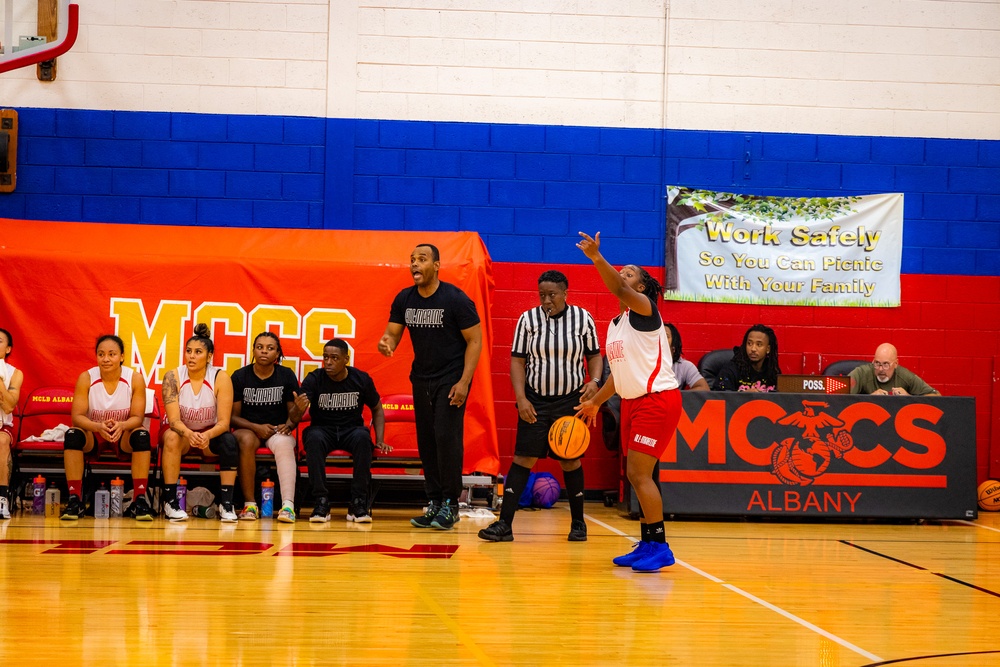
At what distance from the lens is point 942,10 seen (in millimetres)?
9742

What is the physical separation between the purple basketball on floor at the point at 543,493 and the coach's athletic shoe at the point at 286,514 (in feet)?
7.45

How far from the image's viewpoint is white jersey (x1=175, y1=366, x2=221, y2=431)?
748 centimetres

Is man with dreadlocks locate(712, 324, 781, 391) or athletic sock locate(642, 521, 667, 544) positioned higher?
man with dreadlocks locate(712, 324, 781, 391)

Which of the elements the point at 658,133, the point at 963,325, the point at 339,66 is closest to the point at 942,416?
the point at 963,325

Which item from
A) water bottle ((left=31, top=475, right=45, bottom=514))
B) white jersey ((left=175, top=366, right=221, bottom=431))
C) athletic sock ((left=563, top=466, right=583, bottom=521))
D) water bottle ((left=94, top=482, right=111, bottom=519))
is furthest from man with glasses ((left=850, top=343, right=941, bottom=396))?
water bottle ((left=31, top=475, right=45, bottom=514))

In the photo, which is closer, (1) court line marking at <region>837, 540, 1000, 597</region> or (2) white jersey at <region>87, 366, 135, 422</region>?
(1) court line marking at <region>837, 540, 1000, 597</region>

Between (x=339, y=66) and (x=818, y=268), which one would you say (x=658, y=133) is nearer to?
(x=818, y=268)

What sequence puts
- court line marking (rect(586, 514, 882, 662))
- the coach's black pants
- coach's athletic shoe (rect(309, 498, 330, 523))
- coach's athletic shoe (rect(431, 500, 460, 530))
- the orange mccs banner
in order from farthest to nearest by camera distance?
the orange mccs banner, coach's athletic shoe (rect(309, 498, 330, 523)), coach's athletic shoe (rect(431, 500, 460, 530)), the coach's black pants, court line marking (rect(586, 514, 882, 662))

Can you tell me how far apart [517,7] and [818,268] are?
365cm

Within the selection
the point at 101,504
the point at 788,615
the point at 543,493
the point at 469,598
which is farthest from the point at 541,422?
the point at 101,504

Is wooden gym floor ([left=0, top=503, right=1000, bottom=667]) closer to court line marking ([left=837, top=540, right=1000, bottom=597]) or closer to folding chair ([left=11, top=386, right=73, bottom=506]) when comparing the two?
court line marking ([left=837, top=540, right=1000, bottom=597])

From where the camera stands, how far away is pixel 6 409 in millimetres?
7352

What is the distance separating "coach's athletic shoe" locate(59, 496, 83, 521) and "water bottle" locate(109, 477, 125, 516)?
0.84 feet

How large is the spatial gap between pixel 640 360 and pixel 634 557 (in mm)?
1057
